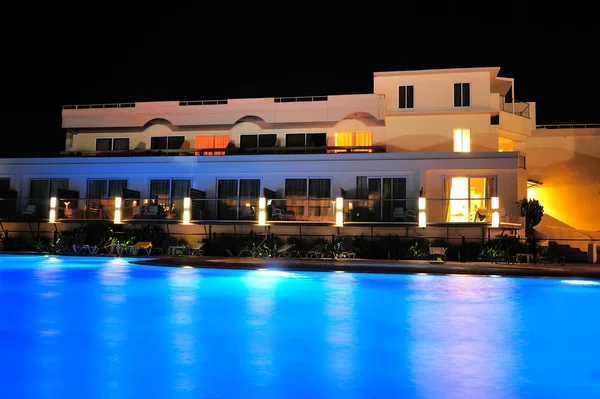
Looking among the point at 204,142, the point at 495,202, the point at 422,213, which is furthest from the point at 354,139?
the point at 495,202

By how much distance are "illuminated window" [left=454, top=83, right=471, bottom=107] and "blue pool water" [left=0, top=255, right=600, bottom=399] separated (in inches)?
572

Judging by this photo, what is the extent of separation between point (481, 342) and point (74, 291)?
8.17m

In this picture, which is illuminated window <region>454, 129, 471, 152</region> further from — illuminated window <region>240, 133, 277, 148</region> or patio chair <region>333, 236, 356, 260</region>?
illuminated window <region>240, 133, 277, 148</region>

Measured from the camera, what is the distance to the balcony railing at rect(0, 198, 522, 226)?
2262 cm

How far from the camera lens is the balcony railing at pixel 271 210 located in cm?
2262

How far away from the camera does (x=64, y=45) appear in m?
46.8

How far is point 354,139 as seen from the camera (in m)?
27.5

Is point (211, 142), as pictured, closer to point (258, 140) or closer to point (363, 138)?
point (258, 140)

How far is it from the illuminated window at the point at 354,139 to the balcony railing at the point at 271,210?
500 centimetres

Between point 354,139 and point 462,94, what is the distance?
5294mm

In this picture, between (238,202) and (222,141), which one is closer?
(238,202)

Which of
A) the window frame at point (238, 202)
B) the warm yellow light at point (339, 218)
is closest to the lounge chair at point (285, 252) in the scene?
the warm yellow light at point (339, 218)

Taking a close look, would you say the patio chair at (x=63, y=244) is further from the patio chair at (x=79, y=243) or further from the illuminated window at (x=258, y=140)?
the illuminated window at (x=258, y=140)

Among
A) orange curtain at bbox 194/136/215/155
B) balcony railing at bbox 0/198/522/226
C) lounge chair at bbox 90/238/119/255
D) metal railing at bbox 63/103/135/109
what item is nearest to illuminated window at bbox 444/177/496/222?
balcony railing at bbox 0/198/522/226
